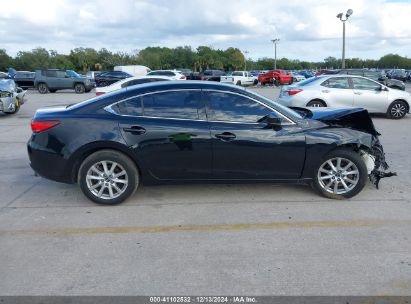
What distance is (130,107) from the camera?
5.02 m

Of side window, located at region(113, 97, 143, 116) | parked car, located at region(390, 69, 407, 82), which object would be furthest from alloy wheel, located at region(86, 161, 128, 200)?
parked car, located at region(390, 69, 407, 82)

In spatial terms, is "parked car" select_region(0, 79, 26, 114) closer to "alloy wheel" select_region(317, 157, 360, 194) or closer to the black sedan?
the black sedan

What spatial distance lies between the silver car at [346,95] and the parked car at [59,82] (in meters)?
20.1

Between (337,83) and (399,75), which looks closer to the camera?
(337,83)

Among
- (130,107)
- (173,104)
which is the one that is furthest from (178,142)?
(130,107)

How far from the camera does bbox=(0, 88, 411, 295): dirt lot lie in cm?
329

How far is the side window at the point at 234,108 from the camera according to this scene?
5.01 m

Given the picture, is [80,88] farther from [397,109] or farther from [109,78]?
[397,109]

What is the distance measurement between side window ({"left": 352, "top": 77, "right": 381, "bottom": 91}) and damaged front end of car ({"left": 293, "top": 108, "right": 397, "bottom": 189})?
7466 millimetres

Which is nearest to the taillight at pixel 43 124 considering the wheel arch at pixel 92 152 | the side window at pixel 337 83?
the wheel arch at pixel 92 152

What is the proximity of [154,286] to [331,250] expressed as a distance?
5.60 ft

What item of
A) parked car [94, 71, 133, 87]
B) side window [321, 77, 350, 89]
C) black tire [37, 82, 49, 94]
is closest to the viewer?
side window [321, 77, 350, 89]

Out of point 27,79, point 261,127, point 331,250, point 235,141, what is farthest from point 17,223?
point 27,79

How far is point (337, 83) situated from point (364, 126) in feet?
24.3
